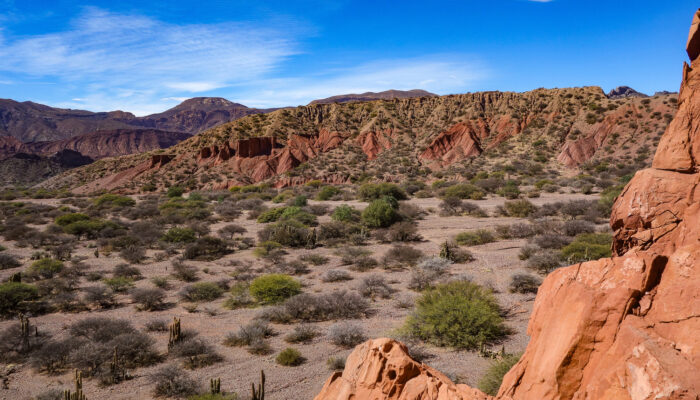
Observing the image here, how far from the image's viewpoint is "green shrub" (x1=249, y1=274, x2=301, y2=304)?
14.7 meters

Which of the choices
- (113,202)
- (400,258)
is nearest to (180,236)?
(400,258)

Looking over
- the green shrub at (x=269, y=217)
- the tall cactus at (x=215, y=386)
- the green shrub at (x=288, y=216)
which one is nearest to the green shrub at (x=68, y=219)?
the green shrub at (x=269, y=217)

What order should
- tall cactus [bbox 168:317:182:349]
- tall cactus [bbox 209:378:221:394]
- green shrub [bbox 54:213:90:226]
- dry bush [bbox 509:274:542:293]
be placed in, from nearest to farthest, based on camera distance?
tall cactus [bbox 209:378:221:394] < tall cactus [bbox 168:317:182:349] < dry bush [bbox 509:274:542:293] < green shrub [bbox 54:213:90:226]

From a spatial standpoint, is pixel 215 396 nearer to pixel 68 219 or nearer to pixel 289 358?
pixel 289 358

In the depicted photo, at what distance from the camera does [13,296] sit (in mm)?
14148

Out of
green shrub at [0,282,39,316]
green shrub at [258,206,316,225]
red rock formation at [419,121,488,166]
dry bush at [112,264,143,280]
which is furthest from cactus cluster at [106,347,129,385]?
red rock formation at [419,121,488,166]

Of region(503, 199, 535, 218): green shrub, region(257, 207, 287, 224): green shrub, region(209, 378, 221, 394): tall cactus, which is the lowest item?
region(209, 378, 221, 394): tall cactus

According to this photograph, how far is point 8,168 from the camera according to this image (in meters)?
97.6

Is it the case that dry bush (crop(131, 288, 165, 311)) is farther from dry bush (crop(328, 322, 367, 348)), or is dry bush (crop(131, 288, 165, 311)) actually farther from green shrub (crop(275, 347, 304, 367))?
dry bush (crop(328, 322, 367, 348))

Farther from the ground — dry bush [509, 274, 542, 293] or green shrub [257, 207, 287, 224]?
green shrub [257, 207, 287, 224]

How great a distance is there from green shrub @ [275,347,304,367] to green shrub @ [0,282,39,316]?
11235mm

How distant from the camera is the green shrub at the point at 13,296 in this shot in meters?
13.8

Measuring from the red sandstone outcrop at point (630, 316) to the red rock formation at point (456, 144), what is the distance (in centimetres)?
5835

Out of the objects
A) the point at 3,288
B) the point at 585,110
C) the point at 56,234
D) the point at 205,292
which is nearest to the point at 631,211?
the point at 205,292
